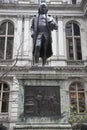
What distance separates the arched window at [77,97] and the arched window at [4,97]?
188 inches

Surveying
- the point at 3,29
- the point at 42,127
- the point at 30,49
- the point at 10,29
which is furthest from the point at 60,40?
the point at 42,127

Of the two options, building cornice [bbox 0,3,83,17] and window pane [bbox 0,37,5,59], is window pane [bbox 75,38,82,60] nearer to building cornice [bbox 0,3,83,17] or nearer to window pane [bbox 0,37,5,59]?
building cornice [bbox 0,3,83,17]

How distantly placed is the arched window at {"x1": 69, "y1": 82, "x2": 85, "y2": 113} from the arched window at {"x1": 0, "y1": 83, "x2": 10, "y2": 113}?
15.7 ft

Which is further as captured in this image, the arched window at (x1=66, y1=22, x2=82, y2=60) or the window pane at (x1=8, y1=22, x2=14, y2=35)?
the window pane at (x1=8, y1=22, x2=14, y2=35)

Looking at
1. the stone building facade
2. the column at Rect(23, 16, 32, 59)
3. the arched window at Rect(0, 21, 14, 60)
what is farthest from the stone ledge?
the arched window at Rect(0, 21, 14, 60)

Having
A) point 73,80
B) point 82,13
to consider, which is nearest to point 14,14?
point 82,13

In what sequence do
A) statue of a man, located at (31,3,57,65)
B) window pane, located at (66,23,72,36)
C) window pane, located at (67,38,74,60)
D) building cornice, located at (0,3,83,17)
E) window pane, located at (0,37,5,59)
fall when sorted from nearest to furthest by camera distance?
statue of a man, located at (31,3,57,65), window pane, located at (0,37,5,59), window pane, located at (67,38,74,60), window pane, located at (66,23,72,36), building cornice, located at (0,3,83,17)

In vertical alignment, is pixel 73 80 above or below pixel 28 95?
above

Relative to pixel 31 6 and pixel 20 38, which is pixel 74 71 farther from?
pixel 31 6

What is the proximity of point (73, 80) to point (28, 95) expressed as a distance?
43.9ft

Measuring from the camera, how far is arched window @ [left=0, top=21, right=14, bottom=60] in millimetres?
21641

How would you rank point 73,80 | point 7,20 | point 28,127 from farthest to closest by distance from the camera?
point 7,20 < point 73,80 < point 28,127

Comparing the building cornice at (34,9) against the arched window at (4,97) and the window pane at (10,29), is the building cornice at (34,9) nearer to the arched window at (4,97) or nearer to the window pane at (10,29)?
the window pane at (10,29)

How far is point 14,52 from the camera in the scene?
2148cm
